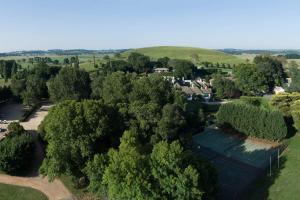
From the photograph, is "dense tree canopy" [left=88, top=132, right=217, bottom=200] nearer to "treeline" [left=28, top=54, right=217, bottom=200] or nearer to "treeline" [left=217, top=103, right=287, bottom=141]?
"treeline" [left=28, top=54, right=217, bottom=200]

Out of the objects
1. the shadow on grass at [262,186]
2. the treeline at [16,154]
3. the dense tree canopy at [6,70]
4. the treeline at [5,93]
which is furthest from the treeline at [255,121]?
the dense tree canopy at [6,70]

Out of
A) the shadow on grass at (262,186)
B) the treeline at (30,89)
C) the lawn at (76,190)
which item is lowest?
the lawn at (76,190)

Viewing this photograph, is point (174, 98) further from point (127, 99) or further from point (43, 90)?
point (43, 90)

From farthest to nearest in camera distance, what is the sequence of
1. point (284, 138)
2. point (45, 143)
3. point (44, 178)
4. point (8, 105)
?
point (8, 105) → point (284, 138) → point (45, 143) → point (44, 178)

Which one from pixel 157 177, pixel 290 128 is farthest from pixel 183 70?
pixel 157 177

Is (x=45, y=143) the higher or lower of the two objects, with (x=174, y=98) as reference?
lower

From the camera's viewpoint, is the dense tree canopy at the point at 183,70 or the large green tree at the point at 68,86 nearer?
the large green tree at the point at 68,86

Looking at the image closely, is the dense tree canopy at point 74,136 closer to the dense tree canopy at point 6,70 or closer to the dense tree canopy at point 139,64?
the dense tree canopy at point 6,70

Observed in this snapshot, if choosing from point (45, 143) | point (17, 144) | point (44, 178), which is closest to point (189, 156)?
point (44, 178)
